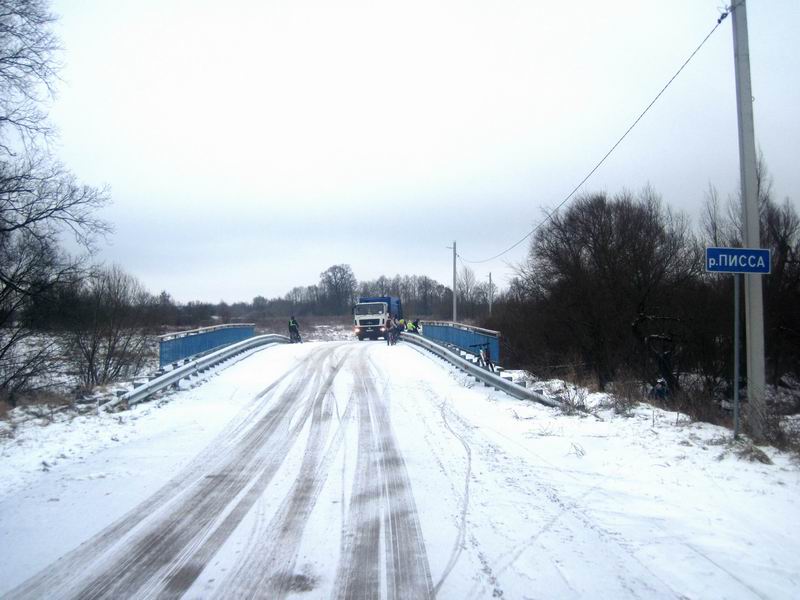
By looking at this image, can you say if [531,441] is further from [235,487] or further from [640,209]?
[640,209]

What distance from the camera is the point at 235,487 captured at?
6.87 metres

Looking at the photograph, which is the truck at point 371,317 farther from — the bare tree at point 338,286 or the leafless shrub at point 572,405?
the bare tree at point 338,286

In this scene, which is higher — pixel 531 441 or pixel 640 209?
pixel 640 209

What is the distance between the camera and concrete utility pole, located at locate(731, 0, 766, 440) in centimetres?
890

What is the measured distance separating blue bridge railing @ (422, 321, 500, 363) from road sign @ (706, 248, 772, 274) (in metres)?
8.95

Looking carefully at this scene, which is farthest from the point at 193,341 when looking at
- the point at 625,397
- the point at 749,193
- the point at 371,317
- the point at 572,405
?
the point at 371,317

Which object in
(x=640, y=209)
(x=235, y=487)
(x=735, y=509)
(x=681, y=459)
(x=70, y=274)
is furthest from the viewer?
(x=640, y=209)

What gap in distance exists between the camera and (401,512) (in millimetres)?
5949

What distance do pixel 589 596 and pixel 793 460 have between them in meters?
4.68

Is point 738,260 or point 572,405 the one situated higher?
point 738,260

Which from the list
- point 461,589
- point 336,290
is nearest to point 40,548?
point 461,589

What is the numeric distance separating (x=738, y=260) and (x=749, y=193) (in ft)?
4.28

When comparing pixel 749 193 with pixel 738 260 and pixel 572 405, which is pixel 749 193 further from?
pixel 572 405

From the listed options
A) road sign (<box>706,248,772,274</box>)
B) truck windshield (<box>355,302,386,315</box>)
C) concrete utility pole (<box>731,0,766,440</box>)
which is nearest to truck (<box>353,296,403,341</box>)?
truck windshield (<box>355,302,386,315</box>)
